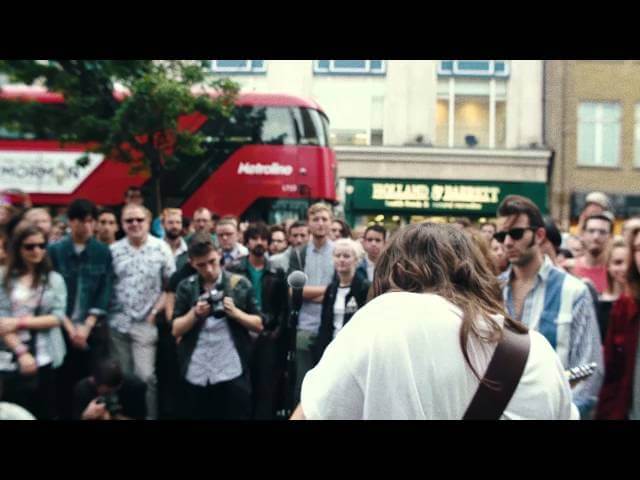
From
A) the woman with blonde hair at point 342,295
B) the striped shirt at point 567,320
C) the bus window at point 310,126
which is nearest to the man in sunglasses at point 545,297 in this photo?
the striped shirt at point 567,320

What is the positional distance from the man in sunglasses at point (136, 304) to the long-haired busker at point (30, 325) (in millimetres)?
640

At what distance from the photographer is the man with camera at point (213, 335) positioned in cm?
521

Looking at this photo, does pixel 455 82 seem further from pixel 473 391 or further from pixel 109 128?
pixel 473 391

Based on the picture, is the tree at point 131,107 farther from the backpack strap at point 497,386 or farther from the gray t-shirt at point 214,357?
the backpack strap at point 497,386

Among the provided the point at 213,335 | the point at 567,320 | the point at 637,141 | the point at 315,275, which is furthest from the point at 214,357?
the point at 637,141

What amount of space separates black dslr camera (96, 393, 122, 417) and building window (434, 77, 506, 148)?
12406mm

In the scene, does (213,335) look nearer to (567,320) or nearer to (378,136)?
(567,320)

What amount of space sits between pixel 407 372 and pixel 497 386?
0.71 feet

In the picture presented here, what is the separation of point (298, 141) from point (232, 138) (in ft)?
3.37

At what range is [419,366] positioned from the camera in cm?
176

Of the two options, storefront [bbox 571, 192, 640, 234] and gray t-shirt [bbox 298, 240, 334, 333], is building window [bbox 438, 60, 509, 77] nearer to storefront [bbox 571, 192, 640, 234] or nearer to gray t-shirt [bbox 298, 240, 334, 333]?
storefront [bbox 571, 192, 640, 234]

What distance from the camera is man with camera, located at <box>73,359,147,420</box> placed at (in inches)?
192

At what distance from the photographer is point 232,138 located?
1158 centimetres

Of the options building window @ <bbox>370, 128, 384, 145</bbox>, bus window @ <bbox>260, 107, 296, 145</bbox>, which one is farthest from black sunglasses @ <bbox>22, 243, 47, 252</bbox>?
building window @ <bbox>370, 128, 384, 145</bbox>
